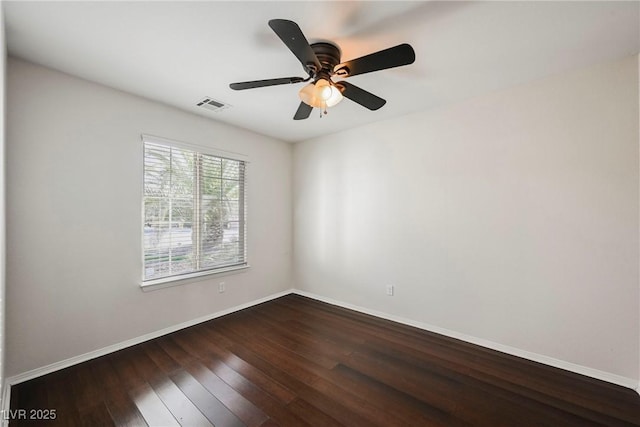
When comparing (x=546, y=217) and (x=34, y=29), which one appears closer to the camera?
(x=34, y=29)

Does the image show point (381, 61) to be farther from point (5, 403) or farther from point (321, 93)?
point (5, 403)

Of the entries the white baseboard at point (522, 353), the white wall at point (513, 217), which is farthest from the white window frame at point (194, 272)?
the white baseboard at point (522, 353)

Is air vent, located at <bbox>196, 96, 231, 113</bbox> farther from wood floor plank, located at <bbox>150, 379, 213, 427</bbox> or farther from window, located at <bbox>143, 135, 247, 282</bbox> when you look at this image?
wood floor plank, located at <bbox>150, 379, 213, 427</bbox>

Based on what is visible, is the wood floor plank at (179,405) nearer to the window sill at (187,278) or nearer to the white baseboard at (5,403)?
the white baseboard at (5,403)

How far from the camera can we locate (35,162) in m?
2.10

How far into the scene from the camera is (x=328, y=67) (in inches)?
73.2

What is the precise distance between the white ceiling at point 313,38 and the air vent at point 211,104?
183mm

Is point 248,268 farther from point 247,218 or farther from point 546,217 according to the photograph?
point 546,217

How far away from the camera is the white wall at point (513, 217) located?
2.04m

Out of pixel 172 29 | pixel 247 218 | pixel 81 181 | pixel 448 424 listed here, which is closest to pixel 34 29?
pixel 172 29

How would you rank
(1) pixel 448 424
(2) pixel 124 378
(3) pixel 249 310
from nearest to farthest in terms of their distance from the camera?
(1) pixel 448 424 → (2) pixel 124 378 → (3) pixel 249 310

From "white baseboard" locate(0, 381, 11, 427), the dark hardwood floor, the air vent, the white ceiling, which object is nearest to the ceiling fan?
the white ceiling

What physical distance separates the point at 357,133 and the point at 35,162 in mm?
3190

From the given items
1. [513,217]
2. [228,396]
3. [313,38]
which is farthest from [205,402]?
[513,217]
